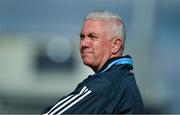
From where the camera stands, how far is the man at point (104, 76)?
15.1 feet

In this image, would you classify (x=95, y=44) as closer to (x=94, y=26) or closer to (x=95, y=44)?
(x=95, y=44)

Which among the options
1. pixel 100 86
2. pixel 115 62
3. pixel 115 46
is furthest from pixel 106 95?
pixel 115 46

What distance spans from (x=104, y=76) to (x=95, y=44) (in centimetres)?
22

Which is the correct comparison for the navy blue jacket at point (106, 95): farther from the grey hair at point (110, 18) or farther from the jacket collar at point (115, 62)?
the grey hair at point (110, 18)

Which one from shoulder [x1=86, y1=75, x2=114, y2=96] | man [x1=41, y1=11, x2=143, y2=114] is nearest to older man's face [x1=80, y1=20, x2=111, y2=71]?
man [x1=41, y1=11, x2=143, y2=114]

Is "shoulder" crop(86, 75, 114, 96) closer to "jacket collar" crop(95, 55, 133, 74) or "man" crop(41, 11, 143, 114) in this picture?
"man" crop(41, 11, 143, 114)

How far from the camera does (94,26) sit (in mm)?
4824

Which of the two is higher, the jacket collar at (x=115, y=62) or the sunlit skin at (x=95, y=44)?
the sunlit skin at (x=95, y=44)

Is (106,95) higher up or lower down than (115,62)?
lower down

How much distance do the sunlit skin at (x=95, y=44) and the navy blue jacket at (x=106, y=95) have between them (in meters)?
0.05

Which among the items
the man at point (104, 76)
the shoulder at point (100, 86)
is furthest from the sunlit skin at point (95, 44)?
the shoulder at point (100, 86)

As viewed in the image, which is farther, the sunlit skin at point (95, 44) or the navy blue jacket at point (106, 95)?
the sunlit skin at point (95, 44)

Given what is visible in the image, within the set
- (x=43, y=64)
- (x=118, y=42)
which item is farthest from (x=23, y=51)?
(x=118, y=42)

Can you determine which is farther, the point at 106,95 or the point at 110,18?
the point at 110,18
